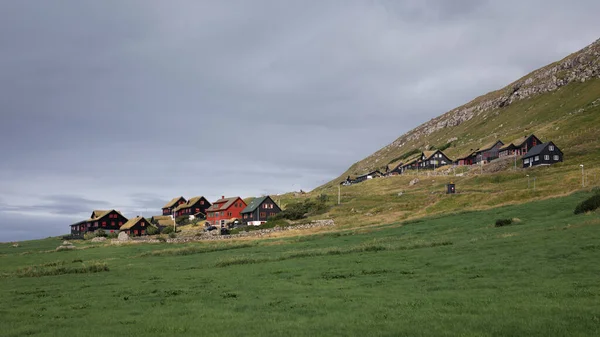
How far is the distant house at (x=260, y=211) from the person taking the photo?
144m

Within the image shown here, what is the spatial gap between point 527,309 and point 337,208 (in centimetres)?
11150

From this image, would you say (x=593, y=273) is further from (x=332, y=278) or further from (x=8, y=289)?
(x=8, y=289)

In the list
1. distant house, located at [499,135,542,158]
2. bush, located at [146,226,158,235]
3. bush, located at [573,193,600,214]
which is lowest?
bush, located at [146,226,158,235]

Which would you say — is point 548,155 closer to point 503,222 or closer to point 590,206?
point 590,206

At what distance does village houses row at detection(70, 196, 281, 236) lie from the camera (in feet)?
479

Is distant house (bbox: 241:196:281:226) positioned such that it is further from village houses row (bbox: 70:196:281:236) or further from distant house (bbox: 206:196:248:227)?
distant house (bbox: 206:196:248:227)

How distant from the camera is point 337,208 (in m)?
131

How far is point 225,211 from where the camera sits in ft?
517

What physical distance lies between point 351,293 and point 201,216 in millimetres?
162893

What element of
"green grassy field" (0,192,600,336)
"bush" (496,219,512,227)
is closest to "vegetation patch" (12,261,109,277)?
"green grassy field" (0,192,600,336)

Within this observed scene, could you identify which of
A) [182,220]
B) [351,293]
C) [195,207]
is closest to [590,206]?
[351,293]

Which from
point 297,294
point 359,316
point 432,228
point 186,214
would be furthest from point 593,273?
point 186,214

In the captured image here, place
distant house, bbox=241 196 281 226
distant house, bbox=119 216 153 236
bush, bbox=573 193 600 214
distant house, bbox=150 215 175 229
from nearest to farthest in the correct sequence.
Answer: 1. bush, bbox=573 193 600 214
2. distant house, bbox=241 196 281 226
3. distant house, bbox=119 216 153 236
4. distant house, bbox=150 215 175 229

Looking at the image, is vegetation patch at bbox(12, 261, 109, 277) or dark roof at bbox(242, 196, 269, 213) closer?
vegetation patch at bbox(12, 261, 109, 277)
